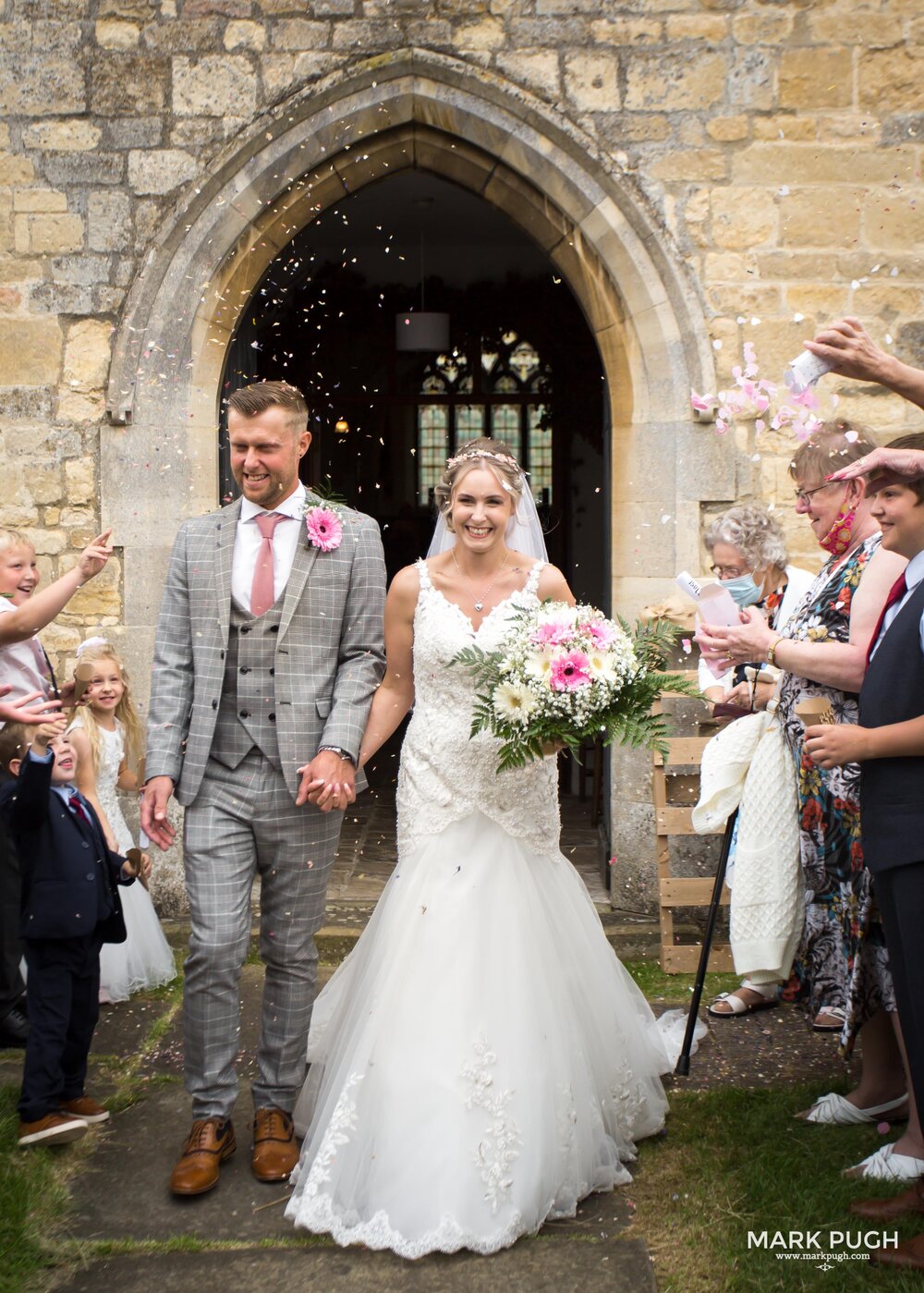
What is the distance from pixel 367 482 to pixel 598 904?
6.78m

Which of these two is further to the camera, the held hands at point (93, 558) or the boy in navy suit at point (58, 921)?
the held hands at point (93, 558)

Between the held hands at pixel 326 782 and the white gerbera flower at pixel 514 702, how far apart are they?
467 mm

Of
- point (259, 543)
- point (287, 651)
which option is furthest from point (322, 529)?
point (287, 651)

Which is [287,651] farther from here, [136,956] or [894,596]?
[136,956]

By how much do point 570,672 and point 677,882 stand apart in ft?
7.47

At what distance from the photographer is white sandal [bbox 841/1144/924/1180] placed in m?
3.07

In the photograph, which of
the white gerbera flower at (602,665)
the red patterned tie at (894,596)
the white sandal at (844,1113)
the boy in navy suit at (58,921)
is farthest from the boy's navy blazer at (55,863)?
the red patterned tie at (894,596)

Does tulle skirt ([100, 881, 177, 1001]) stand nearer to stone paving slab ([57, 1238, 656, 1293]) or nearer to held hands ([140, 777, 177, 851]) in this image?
held hands ([140, 777, 177, 851])

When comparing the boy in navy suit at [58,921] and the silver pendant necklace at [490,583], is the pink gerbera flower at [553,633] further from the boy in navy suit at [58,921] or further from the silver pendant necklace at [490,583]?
the boy in navy suit at [58,921]

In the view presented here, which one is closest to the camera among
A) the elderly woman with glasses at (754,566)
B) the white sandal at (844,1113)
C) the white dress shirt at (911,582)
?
the white dress shirt at (911,582)

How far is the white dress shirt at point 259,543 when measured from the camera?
3.45 metres

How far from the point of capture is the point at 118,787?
470 cm

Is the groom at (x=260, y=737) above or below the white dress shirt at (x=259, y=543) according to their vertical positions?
below

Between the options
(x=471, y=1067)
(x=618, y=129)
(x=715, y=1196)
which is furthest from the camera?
(x=618, y=129)
